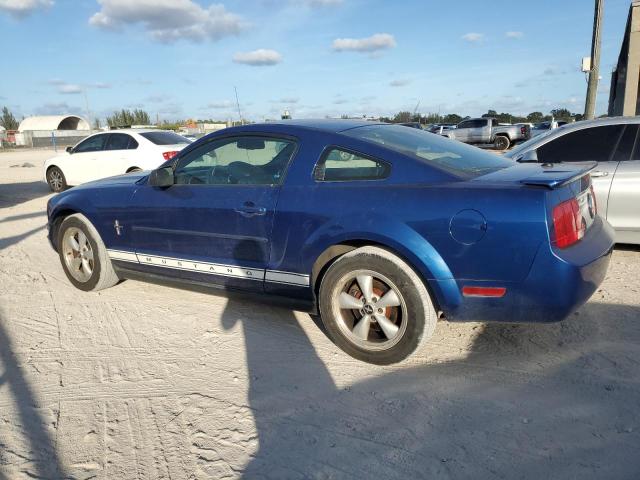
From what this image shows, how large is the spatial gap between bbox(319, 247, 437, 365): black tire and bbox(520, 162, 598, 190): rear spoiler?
33.4 inches

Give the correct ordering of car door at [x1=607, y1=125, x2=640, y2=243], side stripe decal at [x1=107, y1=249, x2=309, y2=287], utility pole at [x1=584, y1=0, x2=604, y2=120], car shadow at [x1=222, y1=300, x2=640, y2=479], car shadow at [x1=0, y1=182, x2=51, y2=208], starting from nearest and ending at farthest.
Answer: car shadow at [x1=222, y1=300, x2=640, y2=479] < side stripe decal at [x1=107, y1=249, x2=309, y2=287] < car door at [x1=607, y1=125, x2=640, y2=243] < car shadow at [x1=0, y1=182, x2=51, y2=208] < utility pole at [x1=584, y1=0, x2=604, y2=120]

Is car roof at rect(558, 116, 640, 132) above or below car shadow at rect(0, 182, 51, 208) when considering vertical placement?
below

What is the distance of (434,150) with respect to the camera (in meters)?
3.41

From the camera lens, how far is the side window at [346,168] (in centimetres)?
310

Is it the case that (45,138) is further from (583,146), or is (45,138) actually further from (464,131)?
(583,146)

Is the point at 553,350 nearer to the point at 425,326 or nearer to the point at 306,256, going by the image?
the point at 425,326

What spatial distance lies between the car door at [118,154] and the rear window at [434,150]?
311 inches

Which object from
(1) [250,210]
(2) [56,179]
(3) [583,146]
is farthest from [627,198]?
(2) [56,179]

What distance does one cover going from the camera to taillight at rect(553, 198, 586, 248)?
8.66ft

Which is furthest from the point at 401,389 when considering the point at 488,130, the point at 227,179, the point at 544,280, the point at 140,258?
the point at 488,130

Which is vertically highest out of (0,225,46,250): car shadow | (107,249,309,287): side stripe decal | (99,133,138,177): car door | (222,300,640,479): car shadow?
(99,133,138,177): car door

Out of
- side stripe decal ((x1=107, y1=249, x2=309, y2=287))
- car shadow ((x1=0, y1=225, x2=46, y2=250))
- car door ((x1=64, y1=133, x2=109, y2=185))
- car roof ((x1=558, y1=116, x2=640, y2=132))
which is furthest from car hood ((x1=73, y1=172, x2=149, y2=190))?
car door ((x1=64, y1=133, x2=109, y2=185))

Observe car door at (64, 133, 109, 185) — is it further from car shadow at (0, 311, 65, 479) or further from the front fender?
car shadow at (0, 311, 65, 479)

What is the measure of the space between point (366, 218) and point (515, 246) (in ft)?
2.82
